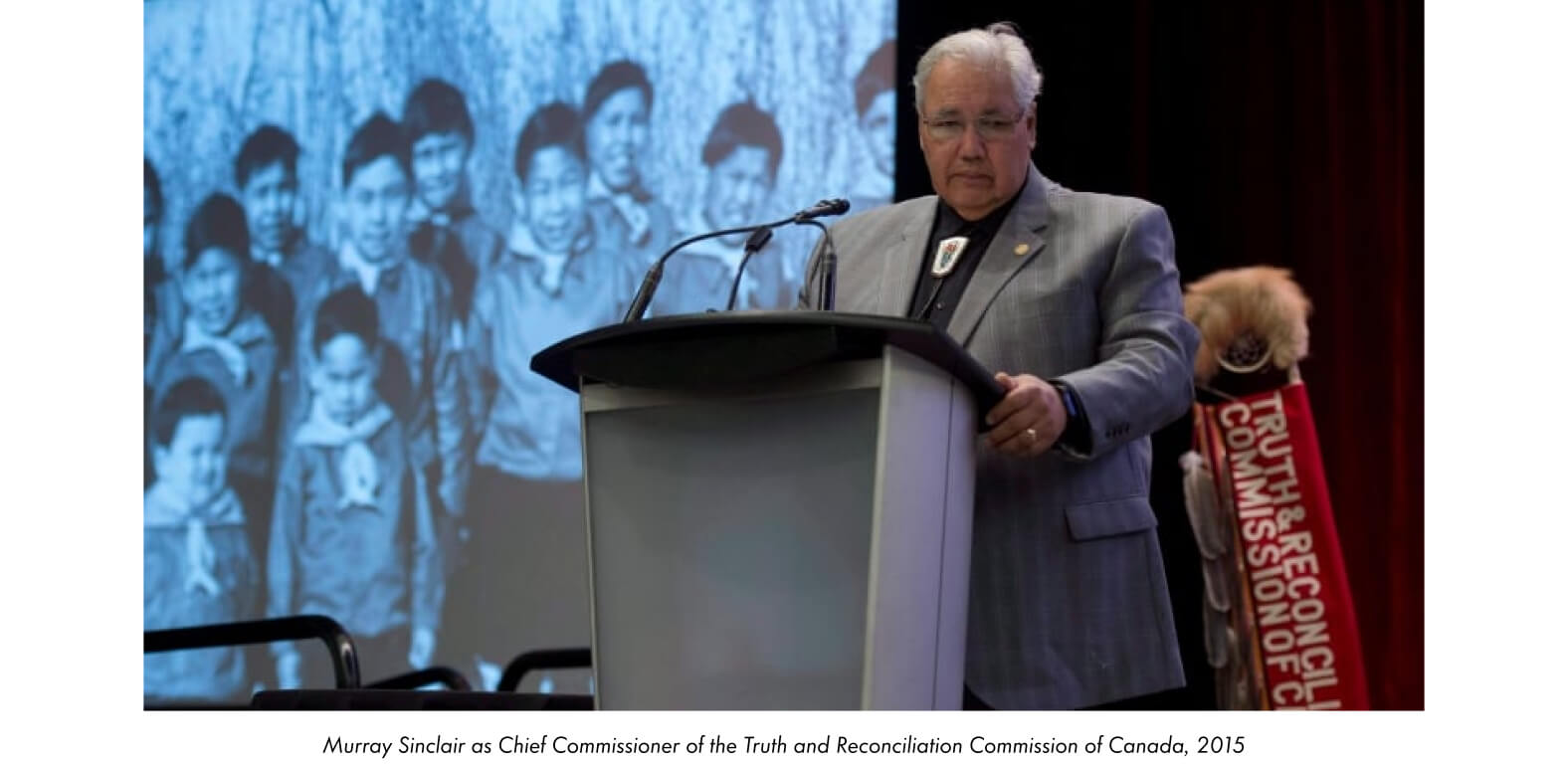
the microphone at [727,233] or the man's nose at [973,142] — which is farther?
the man's nose at [973,142]

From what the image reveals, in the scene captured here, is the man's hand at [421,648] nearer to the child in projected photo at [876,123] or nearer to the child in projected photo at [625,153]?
the child in projected photo at [625,153]

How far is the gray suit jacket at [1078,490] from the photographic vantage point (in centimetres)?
183

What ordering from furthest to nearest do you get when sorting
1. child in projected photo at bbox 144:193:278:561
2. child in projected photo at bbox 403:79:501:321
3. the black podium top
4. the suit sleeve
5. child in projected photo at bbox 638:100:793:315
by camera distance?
child in projected photo at bbox 144:193:278:561 < child in projected photo at bbox 403:79:501:321 < child in projected photo at bbox 638:100:793:315 < the suit sleeve < the black podium top

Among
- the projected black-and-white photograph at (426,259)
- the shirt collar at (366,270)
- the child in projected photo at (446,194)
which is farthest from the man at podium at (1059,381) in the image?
the shirt collar at (366,270)

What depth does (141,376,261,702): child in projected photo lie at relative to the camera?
452cm

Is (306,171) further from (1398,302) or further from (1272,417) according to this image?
(1398,302)

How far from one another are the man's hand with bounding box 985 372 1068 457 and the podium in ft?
0.07

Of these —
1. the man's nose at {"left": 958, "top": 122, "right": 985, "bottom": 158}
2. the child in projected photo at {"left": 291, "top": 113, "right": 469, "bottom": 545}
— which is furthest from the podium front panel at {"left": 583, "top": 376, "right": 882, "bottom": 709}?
the child in projected photo at {"left": 291, "top": 113, "right": 469, "bottom": 545}

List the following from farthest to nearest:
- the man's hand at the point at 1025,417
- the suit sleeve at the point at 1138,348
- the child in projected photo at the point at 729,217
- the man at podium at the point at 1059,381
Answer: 1. the child in projected photo at the point at 729,217
2. the man at podium at the point at 1059,381
3. the suit sleeve at the point at 1138,348
4. the man's hand at the point at 1025,417

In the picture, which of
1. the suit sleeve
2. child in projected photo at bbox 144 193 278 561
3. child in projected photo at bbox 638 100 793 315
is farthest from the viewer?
child in projected photo at bbox 144 193 278 561

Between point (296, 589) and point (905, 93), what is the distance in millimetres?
2339

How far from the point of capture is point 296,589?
Result: 4469 mm

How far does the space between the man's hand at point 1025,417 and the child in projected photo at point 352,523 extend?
3.03 metres

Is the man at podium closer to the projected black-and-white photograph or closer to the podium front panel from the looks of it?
the podium front panel
